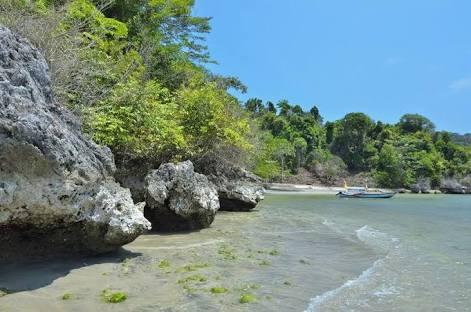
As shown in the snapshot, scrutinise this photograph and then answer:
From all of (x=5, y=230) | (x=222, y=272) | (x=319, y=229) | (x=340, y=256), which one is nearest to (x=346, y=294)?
(x=222, y=272)

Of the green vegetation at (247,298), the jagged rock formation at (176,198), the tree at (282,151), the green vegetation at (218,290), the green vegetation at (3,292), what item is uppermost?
the tree at (282,151)

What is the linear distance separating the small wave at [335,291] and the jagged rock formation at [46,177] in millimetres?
3754

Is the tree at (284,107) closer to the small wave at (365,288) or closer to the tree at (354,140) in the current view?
the tree at (354,140)

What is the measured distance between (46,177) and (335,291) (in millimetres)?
5200

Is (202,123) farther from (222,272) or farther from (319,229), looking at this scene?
(222,272)

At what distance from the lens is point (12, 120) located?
6.23 m

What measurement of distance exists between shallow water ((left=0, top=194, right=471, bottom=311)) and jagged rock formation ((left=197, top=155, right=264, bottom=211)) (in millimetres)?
8536

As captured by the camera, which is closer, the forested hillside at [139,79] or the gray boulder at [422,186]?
the forested hillside at [139,79]

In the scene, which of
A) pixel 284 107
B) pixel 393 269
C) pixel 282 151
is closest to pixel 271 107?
pixel 284 107

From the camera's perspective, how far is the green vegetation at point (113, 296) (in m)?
6.26

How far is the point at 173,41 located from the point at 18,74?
21.3m

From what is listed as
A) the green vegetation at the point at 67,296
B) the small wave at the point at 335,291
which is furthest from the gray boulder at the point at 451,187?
the green vegetation at the point at 67,296

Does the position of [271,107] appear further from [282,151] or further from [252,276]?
[252,276]

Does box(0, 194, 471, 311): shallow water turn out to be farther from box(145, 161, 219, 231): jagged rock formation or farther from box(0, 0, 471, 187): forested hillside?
box(0, 0, 471, 187): forested hillside
